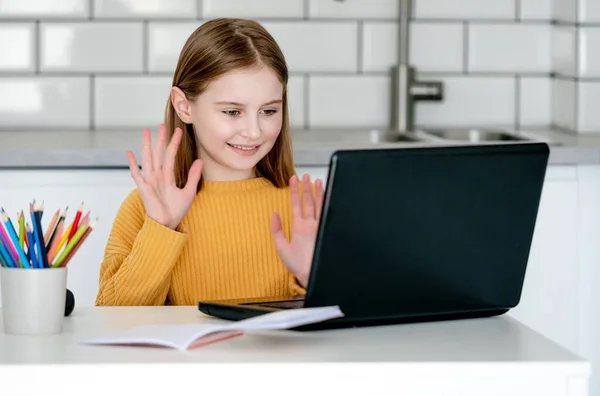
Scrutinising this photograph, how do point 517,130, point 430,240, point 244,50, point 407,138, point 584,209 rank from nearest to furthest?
point 430,240 < point 244,50 < point 584,209 < point 407,138 < point 517,130

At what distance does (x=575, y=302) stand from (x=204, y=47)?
3.76 feet

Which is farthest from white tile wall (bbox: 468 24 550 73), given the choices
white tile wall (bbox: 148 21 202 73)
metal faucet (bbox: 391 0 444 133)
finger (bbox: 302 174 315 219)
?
finger (bbox: 302 174 315 219)

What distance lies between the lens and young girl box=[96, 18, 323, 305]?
1.75m

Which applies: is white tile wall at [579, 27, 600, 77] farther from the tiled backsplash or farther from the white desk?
the white desk

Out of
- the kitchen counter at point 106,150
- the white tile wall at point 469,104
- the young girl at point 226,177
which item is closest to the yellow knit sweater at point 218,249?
the young girl at point 226,177

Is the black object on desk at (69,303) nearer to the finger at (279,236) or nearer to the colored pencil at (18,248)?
the colored pencil at (18,248)

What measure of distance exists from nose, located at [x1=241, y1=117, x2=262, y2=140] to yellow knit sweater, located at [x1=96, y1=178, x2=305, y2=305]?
17 cm

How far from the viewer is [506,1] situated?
2977 mm

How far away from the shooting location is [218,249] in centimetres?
183

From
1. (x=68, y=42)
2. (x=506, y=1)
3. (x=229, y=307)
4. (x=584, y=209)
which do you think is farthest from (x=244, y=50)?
(x=506, y=1)

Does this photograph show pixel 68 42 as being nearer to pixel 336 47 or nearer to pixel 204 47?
pixel 336 47

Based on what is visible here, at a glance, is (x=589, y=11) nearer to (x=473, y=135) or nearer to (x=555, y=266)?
(x=473, y=135)
